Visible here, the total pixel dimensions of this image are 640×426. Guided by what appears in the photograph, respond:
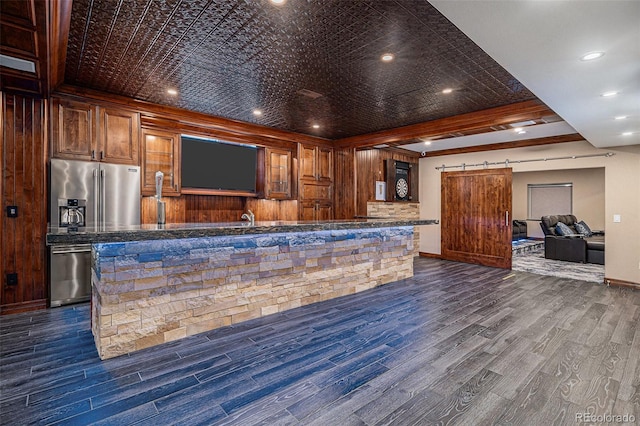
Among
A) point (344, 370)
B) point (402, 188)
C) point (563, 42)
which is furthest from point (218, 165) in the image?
point (563, 42)

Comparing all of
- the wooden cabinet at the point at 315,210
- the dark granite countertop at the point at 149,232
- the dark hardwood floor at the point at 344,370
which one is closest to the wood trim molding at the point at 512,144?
the wooden cabinet at the point at 315,210

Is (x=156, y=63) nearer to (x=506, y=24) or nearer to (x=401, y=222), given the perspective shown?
(x=506, y=24)

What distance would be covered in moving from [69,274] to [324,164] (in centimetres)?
455

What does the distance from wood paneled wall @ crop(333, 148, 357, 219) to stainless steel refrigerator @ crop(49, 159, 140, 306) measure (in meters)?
3.84

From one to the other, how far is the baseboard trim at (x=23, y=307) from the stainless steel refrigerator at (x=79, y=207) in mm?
121

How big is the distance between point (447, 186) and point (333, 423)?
665cm

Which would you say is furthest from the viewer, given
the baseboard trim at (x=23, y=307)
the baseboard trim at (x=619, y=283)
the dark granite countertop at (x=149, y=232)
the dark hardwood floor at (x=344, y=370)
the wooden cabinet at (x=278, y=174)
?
the wooden cabinet at (x=278, y=174)

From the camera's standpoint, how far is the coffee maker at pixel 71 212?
381 cm

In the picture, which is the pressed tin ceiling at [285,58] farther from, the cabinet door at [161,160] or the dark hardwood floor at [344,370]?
the dark hardwood floor at [344,370]

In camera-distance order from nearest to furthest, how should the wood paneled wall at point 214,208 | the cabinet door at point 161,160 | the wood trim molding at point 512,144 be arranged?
the cabinet door at point 161,160 → the wood paneled wall at point 214,208 → the wood trim molding at point 512,144

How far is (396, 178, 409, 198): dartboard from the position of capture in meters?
7.50

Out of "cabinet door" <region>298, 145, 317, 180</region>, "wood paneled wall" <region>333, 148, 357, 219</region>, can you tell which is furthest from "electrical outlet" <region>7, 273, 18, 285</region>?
"wood paneled wall" <region>333, 148, 357, 219</region>

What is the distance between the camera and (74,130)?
12.9 ft

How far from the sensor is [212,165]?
5.38m
